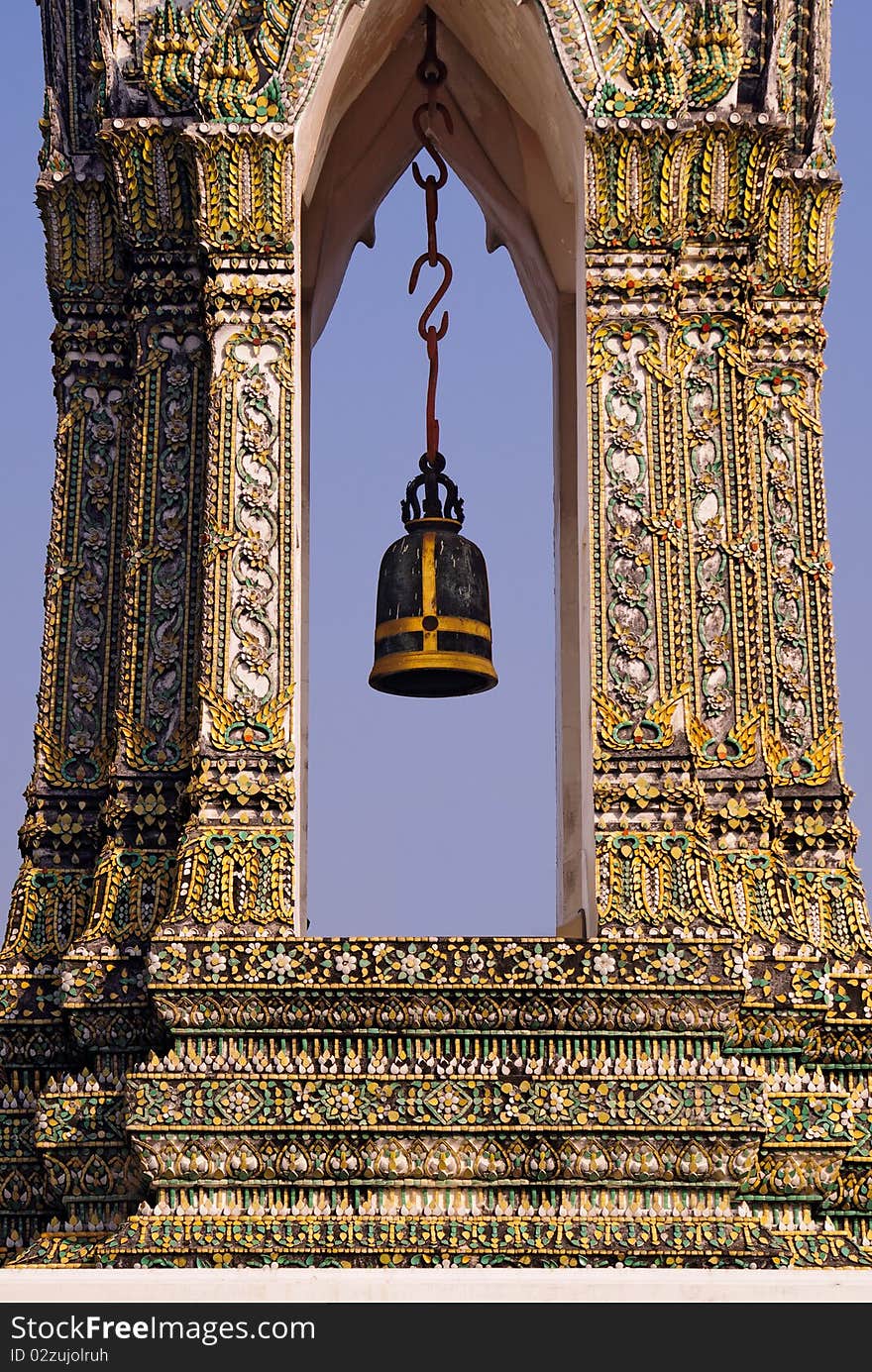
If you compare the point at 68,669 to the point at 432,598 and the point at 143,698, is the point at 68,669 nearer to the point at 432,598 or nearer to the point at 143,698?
the point at 143,698

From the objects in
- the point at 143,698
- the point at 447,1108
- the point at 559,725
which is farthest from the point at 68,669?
the point at 447,1108

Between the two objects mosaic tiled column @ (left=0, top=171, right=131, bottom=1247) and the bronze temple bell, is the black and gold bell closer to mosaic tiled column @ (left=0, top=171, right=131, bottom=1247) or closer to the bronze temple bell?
the bronze temple bell

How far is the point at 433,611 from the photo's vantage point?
13398 mm

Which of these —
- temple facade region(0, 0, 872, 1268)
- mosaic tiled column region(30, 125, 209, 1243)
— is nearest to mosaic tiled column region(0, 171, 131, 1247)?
temple facade region(0, 0, 872, 1268)

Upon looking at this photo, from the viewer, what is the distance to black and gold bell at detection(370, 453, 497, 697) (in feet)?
43.9

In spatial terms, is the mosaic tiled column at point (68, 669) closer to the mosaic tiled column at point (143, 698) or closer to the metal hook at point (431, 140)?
the mosaic tiled column at point (143, 698)

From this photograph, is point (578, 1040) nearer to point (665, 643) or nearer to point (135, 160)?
point (665, 643)

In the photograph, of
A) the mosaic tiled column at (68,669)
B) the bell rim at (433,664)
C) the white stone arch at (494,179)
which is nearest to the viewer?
the mosaic tiled column at (68,669)

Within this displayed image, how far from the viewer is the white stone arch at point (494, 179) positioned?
1284 cm

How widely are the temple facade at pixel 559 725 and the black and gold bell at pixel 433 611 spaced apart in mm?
582

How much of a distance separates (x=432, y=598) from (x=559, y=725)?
117 cm

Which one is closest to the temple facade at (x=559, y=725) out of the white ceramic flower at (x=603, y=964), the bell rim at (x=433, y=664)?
the white ceramic flower at (x=603, y=964)

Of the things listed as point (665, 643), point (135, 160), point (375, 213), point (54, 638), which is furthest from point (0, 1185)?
point (375, 213)
